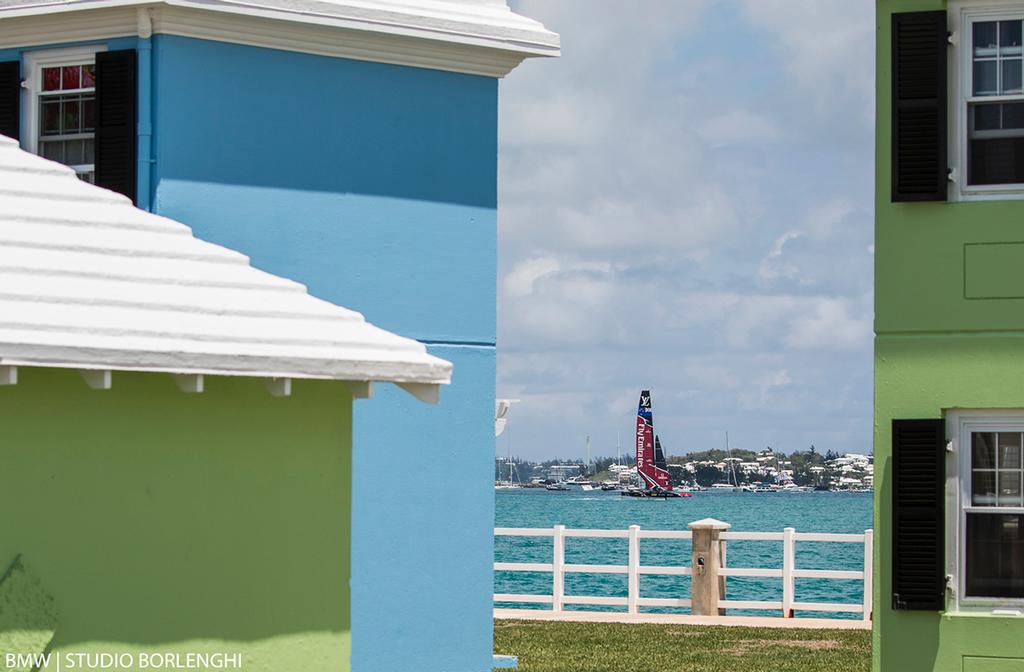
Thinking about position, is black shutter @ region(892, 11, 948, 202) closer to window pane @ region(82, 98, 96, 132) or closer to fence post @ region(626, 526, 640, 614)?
window pane @ region(82, 98, 96, 132)

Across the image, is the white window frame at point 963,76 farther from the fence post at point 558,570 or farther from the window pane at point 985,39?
the fence post at point 558,570

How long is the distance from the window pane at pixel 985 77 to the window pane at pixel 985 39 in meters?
0.08

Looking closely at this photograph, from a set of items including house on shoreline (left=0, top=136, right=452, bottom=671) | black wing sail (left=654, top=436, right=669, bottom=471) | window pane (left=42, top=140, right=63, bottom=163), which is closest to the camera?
house on shoreline (left=0, top=136, right=452, bottom=671)

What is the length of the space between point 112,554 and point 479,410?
28.9ft

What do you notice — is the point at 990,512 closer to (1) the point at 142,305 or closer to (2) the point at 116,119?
(1) the point at 142,305

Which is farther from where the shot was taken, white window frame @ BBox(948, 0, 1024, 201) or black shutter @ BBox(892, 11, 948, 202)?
white window frame @ BBox(948, 0, 1024, 201)

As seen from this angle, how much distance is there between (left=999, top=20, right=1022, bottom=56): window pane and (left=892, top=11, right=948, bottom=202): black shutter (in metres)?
0.56

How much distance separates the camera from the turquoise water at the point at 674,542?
7400 centimetres

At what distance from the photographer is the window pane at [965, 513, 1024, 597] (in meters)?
15.2

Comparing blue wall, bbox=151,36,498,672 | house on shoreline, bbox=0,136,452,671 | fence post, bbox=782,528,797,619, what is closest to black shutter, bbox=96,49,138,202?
blue wall, bbox=151,36,498,672

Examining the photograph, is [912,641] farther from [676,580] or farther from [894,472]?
[676,580]

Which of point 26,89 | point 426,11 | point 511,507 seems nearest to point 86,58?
point 26,89

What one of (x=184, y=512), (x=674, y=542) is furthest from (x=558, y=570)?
(x=674, y=542)

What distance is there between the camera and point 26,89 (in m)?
17.8
